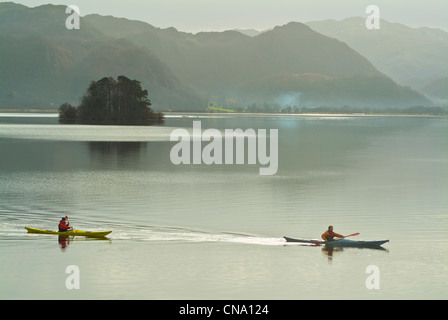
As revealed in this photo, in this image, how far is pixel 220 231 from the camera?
153ft

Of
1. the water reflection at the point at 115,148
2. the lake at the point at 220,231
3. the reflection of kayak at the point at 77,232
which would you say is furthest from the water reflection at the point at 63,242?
the water reflection at the point at 115,148

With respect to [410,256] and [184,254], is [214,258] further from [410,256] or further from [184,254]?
[410,256]

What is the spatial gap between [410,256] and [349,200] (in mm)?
21769

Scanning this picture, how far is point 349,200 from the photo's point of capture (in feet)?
202

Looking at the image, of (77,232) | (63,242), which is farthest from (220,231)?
(63,242)

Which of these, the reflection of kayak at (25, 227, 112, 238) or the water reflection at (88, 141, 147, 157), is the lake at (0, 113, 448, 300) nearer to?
the reflection of kayak at (25, 227, 112, 238)

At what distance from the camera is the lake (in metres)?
34.0

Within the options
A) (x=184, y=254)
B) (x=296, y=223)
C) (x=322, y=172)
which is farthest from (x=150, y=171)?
(x=184, y=254)

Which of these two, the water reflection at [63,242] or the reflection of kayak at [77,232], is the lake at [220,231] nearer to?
the water reflection at [63,242]

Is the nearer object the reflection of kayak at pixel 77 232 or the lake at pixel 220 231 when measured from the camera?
the lake at pixel 220 231

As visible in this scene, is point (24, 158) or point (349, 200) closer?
point (349, 200)

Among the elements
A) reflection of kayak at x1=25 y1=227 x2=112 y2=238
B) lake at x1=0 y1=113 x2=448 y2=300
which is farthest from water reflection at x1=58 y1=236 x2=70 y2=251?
reflection of kayak at x1=25 y1=227 x2=112 y2=238

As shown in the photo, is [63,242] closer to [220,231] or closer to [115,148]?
[220,231]

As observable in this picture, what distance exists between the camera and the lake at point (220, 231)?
3400cm
